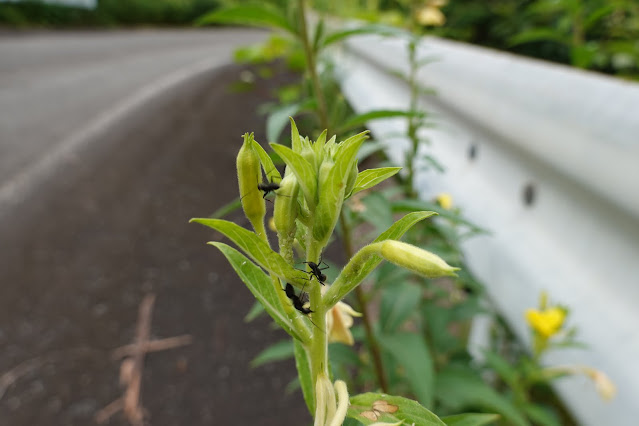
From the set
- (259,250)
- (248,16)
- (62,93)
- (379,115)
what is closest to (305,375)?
(259,250)

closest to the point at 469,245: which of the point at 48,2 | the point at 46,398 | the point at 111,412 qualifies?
the point at 111,412

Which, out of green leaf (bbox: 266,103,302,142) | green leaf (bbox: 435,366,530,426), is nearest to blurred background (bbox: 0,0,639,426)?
green leaf (bbox: 266,103,302,142)

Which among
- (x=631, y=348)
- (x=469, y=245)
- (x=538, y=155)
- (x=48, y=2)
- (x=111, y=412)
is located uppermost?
(x=48, y=2)

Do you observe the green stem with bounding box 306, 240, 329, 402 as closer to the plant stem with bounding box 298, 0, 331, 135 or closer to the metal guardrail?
the plant stem with bounding box 298, 0, 331, 135

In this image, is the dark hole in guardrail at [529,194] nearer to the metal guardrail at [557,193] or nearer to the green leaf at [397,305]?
the metal guardrail at [557,193]

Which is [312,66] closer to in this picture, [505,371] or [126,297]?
[505,371]

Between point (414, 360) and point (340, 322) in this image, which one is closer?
point (340, 322)

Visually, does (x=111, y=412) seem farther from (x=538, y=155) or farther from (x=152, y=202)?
(x=538, y=155)
